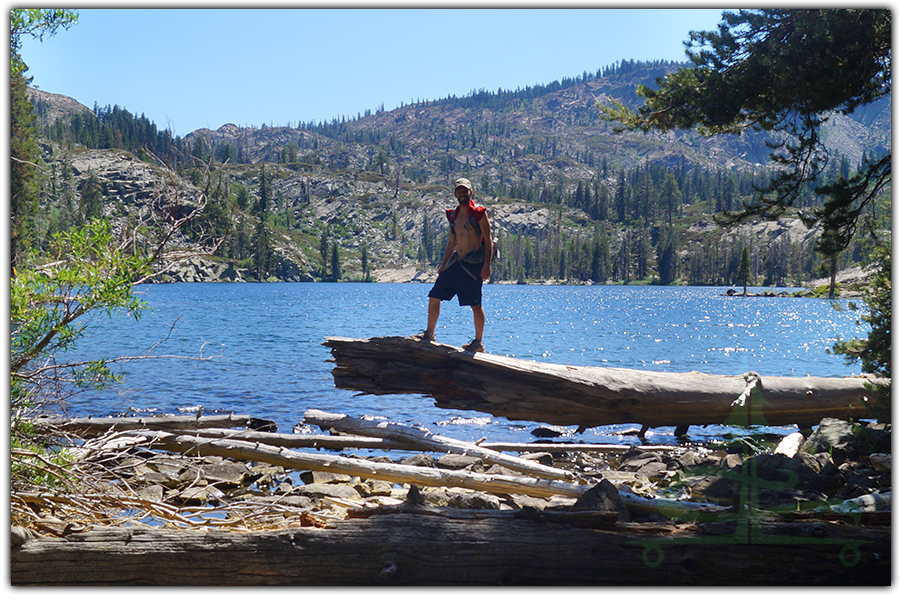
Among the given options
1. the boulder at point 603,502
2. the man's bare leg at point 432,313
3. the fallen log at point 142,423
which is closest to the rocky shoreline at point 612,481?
the boulder at point 603,502

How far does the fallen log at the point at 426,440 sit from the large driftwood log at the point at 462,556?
3351 mm

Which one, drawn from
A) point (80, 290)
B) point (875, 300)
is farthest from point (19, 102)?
point (875, 300)

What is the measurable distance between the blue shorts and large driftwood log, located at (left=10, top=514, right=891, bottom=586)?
403 centimetres

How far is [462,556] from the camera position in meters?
3.70

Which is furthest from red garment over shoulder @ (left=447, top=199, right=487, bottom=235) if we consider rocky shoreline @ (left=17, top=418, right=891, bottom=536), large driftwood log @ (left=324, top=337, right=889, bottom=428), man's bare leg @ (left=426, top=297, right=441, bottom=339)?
rocky shoreline @ (left=17, top=418, right=891, bottom=536)

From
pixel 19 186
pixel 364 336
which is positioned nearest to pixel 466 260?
pixel 19 186

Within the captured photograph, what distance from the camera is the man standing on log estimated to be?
7359 mm

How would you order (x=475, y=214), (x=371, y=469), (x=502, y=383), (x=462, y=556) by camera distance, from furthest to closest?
(x=475, y=214), (x=502, y=383), (x=371, y=469), (x=462, y=556)

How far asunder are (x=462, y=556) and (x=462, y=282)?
430 centimetres

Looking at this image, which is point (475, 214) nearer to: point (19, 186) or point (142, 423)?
point (19, 186)

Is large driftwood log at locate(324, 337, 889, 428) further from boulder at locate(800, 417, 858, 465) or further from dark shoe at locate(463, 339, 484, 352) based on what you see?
boulder at locate(800, 417, 858, 465)

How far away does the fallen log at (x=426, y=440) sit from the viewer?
7.33m

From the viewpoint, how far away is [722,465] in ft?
27.5

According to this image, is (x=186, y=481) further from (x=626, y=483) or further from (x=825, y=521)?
(x=825, y=521)
